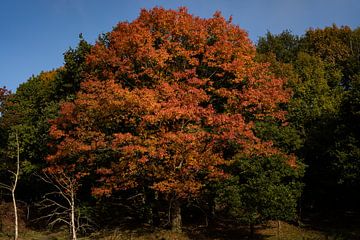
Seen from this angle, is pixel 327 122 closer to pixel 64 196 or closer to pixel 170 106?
pixel 170 106

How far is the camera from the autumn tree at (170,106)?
23656 mm

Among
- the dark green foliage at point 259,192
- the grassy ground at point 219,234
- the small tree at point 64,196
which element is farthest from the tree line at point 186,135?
the grassy ground at point 219,234

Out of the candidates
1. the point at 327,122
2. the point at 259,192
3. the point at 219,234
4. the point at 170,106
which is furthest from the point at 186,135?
the point at 327,122

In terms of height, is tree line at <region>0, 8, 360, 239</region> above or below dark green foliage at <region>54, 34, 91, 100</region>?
below

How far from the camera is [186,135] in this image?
22.9 metres

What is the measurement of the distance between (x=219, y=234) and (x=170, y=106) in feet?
34.1

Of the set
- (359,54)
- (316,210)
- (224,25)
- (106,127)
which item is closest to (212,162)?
(106,127)

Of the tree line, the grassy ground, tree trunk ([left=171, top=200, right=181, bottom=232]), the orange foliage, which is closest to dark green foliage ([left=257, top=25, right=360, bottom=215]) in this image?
the tree line

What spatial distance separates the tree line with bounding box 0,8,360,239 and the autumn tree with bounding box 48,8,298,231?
3.3 inches

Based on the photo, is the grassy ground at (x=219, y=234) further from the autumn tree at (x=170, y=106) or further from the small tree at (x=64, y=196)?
the small tree at (x=64, y=196)

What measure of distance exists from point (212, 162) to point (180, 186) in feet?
8.18

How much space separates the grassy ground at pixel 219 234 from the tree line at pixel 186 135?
1136mm

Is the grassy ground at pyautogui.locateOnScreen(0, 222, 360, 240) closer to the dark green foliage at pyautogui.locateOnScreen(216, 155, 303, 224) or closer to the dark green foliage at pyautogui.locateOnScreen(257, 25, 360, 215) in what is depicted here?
the dark green foliage at pyautogui.locateOnScreen(216, 155, 303, 224)

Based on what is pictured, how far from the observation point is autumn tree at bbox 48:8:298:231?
2366 centimetres
